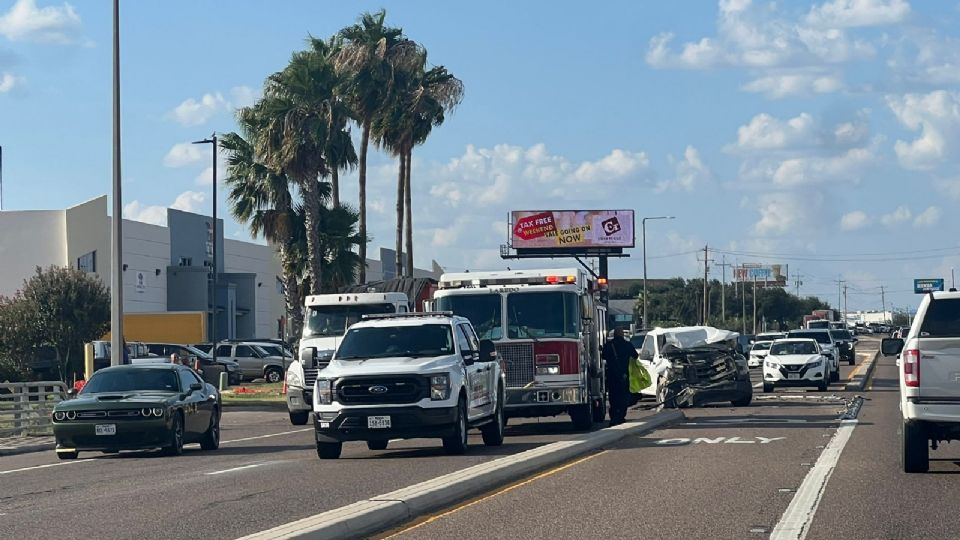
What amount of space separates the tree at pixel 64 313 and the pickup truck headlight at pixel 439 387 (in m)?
32.1

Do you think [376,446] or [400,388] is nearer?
[400,388]

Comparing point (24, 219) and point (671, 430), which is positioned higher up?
point (24, 219)

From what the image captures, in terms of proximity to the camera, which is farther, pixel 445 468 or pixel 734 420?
pixel 734 420

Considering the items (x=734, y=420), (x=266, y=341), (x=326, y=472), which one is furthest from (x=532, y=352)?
(x=266, y=341)

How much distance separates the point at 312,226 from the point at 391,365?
1214 inches

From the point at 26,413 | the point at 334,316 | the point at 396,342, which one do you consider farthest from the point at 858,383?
the point at 396,342

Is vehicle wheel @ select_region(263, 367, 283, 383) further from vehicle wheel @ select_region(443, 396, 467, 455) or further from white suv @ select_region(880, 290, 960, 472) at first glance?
white suv @ select_region(880, 290, 960, 472)

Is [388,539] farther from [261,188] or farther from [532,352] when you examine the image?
[261,188]

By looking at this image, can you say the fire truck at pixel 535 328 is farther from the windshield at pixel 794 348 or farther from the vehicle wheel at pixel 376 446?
the windshield at pixel 794 348

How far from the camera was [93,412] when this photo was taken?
71.8ft

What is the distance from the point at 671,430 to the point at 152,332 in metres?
48.0

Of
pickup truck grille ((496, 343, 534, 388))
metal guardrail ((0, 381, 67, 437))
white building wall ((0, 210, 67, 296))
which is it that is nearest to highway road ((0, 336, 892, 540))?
pickup truck grille ((496, 343, 534, 388))

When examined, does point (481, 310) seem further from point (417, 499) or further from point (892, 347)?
point (417, 499)

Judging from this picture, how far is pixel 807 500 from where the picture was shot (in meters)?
13.7
